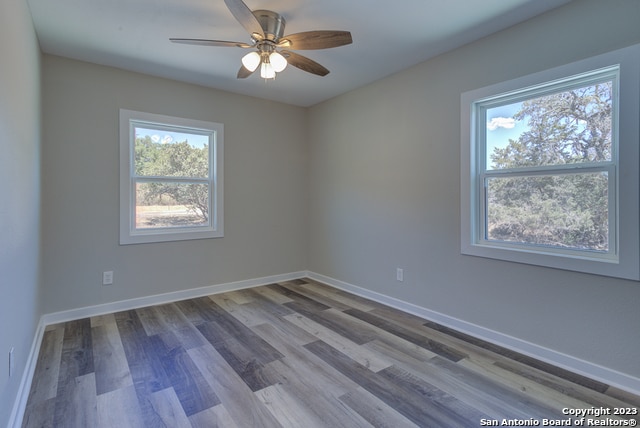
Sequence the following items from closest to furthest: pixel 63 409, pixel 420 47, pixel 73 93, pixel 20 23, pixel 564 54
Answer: pixel 63 409 → pixel 20 23 → pixel 564 54 → pixel 420 47 → pixel 73 93

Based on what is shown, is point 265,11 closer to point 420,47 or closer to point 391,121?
point 420,47

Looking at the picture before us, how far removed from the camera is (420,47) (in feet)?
9.34

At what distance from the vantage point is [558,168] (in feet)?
7.66

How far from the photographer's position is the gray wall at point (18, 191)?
4.87 ft

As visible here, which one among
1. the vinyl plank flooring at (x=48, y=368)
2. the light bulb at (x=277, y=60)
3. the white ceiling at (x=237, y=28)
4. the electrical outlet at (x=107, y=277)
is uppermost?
the white ceiling at (x=237, y=28)

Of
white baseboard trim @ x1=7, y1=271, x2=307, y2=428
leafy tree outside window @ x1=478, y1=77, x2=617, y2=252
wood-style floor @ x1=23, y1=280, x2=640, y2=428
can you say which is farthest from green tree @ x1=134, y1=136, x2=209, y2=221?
leafy tree outside window @ x1=478, y1=77, x2=617, y2=252

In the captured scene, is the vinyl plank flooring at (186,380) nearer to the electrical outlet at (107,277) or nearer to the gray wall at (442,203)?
the electrical outlet at (107,277)

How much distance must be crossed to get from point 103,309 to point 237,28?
9.96 feet

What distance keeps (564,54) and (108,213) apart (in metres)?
4.22

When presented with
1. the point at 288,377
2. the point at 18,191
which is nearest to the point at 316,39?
the point at 18,191

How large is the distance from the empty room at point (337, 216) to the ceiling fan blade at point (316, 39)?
0.02m

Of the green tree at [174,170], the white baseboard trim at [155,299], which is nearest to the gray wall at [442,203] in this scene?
the white baseboard trim at [155,299]

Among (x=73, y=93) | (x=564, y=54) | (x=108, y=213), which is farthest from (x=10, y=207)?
(x=564, y=54)

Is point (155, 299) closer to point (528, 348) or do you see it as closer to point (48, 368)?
point (48, 368)
